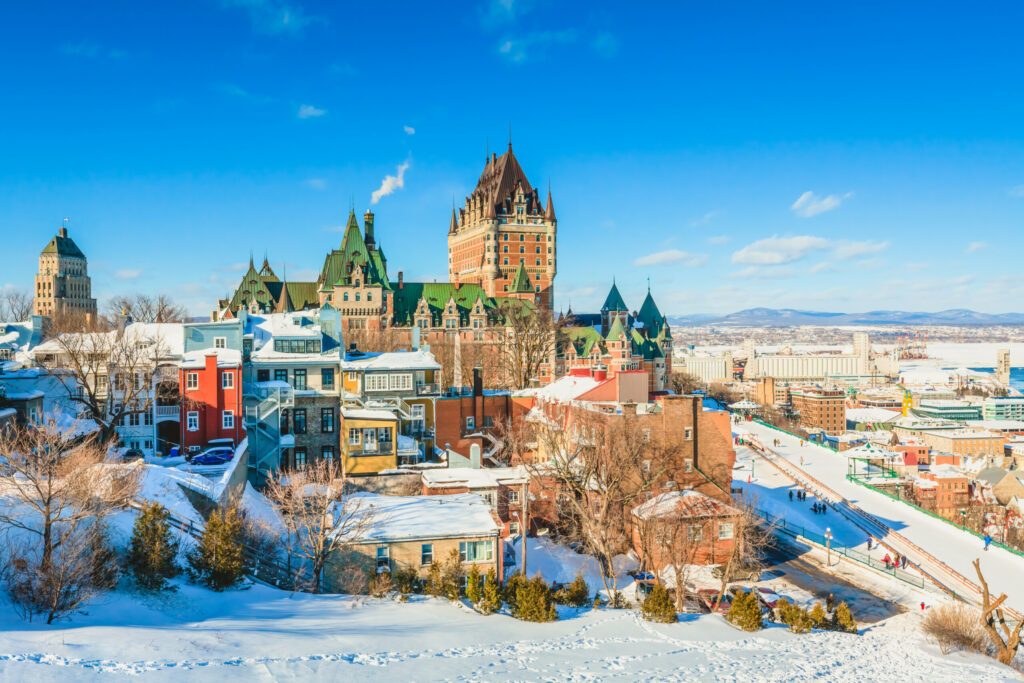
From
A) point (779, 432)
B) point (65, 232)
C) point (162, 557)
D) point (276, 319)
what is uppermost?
point (65, 232)

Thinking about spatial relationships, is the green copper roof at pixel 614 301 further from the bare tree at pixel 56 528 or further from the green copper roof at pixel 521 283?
the bare tree at pixel 56 528

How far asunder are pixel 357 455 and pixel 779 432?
224ft

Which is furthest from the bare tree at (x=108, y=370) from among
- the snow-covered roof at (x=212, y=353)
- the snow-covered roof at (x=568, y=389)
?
the snow-covered roof at (x=568, y=389)

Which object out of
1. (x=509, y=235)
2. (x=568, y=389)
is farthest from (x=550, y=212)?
(x=568, y=389)

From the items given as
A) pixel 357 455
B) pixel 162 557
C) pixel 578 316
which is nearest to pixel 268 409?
pixel 357 455

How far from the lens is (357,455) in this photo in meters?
36.4

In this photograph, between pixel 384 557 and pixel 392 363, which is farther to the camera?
pixel 392 363

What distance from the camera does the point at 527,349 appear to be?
77.6m

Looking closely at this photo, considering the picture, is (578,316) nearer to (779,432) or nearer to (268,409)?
(779,432)

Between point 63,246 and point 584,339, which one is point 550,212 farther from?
point 63,246

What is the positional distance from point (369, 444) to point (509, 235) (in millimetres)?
82928

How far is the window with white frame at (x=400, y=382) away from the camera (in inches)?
1617

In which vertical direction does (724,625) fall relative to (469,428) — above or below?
below

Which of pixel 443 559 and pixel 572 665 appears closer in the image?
pixel 572 665
